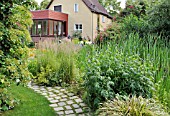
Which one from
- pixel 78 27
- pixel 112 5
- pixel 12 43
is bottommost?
pixel 12 43

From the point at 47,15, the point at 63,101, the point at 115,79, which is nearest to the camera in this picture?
the point at 115,79

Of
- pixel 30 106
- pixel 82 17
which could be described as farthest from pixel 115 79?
pixel 82 17

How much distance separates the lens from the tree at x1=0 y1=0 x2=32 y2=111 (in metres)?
3.21

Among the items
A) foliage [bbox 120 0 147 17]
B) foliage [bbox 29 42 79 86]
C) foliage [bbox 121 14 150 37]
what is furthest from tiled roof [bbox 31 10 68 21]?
foliage [bbox 29 42 79 86]

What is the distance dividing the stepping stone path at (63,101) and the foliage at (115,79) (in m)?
0.34

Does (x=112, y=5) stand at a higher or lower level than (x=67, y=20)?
higher

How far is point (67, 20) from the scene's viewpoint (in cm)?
2492

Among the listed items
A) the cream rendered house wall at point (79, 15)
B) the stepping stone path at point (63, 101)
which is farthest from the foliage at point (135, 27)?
the cream rendered house wall at point (79, 15)

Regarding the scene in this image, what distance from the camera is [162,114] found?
108 inches

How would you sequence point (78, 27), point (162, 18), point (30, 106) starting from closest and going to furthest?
point (30, 106)
point (162, 18)
point (78, 27)

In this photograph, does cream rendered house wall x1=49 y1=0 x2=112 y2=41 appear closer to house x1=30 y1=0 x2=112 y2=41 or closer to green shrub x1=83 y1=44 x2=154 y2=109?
house x1=30 y1=0 x2=112 y2=41

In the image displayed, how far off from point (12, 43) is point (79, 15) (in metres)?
21.4

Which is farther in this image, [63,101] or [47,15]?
[47,15]

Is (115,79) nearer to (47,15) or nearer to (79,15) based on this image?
(47,15)
